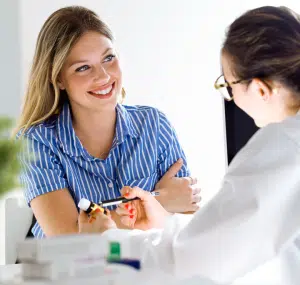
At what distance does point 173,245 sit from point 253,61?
18.8 inches

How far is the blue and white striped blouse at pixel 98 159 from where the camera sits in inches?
84.7

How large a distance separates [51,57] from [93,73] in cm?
14

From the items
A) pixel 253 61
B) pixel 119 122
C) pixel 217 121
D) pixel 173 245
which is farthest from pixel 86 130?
pixel 217 121

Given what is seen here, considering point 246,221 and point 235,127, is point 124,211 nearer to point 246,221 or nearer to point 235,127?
point 246,221

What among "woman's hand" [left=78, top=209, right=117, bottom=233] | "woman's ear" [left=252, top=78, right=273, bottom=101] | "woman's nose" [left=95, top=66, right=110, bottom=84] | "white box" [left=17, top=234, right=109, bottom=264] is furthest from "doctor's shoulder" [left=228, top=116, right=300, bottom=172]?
"woman's nose" [left=95, top=66, right=110, bottom=84]

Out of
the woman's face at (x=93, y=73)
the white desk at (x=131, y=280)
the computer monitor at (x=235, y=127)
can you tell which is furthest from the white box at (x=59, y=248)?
the computer monitor at (x=235, y=127)

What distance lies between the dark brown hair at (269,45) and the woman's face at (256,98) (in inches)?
1.0

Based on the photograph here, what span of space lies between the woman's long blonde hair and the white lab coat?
36.7 inches

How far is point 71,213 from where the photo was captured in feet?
6.72

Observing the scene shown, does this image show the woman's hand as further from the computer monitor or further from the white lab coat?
the computer monitor

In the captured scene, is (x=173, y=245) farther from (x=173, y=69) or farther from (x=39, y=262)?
(x=173, y=69)

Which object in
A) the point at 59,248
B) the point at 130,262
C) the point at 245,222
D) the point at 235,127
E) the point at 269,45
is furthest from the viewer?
the point at 235,127

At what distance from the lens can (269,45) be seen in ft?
5.04

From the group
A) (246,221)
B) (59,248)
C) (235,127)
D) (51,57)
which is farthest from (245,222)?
(235,127)
